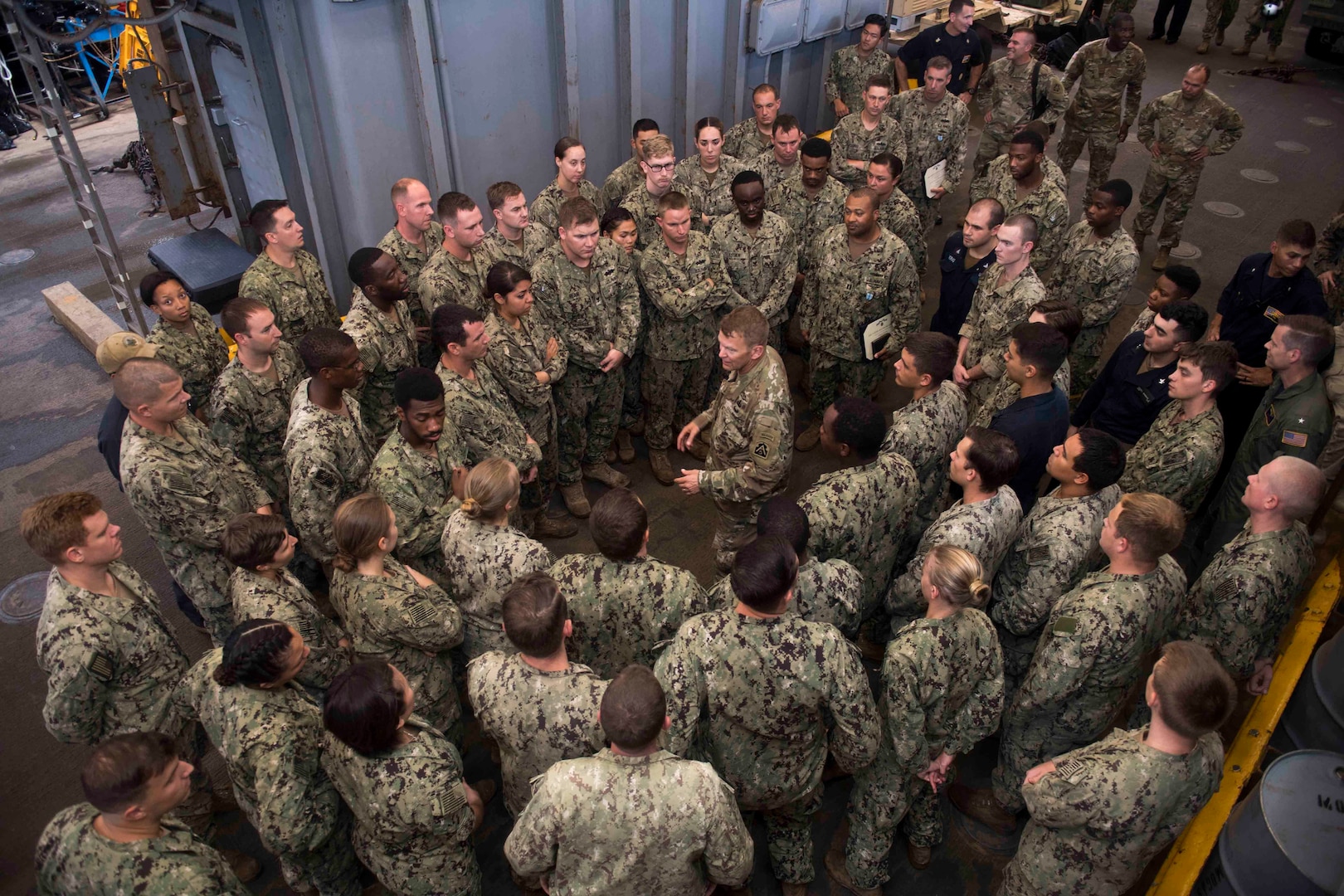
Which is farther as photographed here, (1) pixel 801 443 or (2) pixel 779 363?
(1) pixel 801 443

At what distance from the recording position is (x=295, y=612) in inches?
136

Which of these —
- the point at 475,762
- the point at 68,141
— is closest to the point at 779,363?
the point at 475,762

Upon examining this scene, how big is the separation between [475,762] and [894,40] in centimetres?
982

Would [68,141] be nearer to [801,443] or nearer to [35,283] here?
[35,283]

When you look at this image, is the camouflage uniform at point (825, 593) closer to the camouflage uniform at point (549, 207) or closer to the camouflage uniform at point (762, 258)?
the camouflage uniform at point (762, 258)

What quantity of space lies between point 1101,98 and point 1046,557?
22.7 ft

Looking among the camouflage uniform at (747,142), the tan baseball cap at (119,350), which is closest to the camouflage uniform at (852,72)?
Result: the camouflage uniform at (747,142)

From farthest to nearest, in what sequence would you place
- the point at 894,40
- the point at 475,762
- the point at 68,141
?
the point at 894,40
the point at 68,141
the point at 475,762

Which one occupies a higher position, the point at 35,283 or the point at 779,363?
the point at 779,363

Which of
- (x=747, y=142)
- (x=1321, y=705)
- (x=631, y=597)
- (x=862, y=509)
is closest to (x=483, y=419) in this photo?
(x=631, y=597)

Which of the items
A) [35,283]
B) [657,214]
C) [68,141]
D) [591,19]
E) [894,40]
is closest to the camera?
[68,141]

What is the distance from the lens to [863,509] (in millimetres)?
3883

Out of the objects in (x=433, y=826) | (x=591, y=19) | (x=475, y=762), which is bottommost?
(x=475, y=762)

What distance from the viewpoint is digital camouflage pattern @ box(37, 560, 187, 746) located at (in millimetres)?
3305
